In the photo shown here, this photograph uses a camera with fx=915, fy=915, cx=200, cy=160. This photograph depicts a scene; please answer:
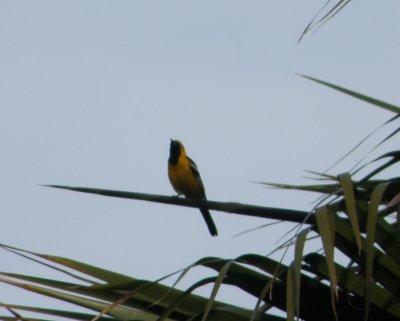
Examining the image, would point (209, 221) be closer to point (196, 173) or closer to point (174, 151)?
point (196, 173)

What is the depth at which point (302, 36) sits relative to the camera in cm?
231

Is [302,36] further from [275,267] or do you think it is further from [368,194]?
[275,267]

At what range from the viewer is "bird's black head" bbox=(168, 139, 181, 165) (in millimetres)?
7711

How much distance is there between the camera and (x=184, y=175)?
754cm

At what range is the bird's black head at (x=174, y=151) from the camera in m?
7.71

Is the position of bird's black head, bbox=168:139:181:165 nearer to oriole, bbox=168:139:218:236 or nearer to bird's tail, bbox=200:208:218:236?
oriole, bbox=168:139:218:236

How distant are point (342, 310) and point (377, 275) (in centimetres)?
11

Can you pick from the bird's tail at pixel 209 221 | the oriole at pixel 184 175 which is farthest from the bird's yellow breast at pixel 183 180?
the bird's tail at pixel 209 221

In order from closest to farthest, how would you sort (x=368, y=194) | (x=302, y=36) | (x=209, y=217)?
(x=368, y=194), (x=302, y=36), (x=209, y=217)

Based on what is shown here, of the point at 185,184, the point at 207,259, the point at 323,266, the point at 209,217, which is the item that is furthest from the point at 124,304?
the point at 209,217

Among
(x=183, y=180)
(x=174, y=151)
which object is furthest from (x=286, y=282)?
(x=174, y=151)

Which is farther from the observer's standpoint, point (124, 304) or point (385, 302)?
point (124, 304)

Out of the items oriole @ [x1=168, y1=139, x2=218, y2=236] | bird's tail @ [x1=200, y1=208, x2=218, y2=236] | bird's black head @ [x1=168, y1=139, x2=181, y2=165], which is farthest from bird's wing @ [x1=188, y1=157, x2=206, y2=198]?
bird's tail @ [x1=200, y1=208, x2=218, y2=236]

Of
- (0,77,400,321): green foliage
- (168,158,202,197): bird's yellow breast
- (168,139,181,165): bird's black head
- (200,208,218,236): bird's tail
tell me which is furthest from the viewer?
(200,208,218,236): bird's tail
